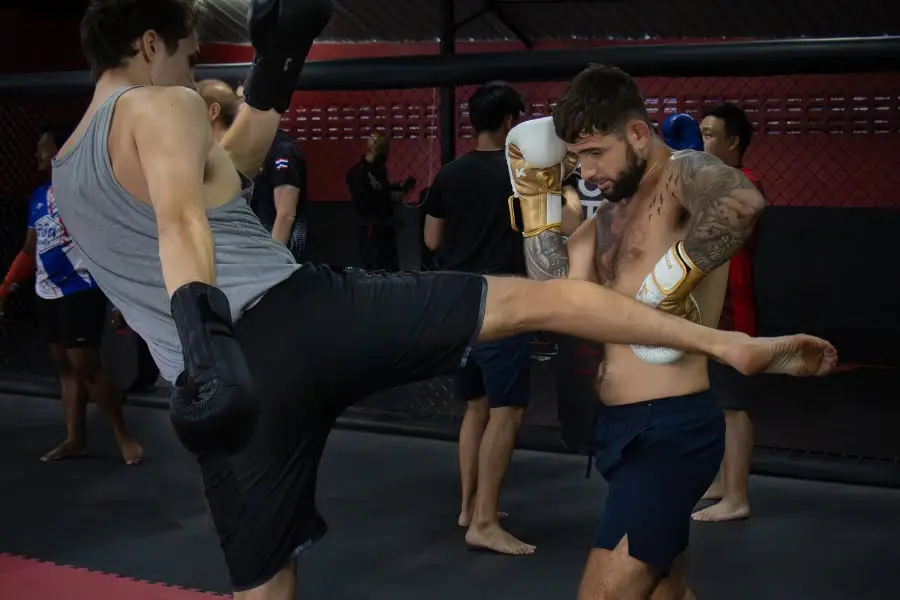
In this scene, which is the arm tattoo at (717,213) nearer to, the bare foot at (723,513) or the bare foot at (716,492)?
the bare foot at (723,513)

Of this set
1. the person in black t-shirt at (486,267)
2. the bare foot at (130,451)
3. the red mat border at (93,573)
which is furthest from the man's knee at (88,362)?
the person in black t-shirt at (486,267)

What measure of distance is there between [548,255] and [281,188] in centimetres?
221

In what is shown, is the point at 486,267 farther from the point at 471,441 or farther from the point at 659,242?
the point at 659,242

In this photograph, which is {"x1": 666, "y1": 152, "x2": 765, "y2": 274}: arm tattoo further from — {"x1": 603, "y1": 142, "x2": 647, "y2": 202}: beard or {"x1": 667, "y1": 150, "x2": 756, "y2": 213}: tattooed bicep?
{"x1": 603, "y1": 142, "x2": 647, "y2": 202}: beard

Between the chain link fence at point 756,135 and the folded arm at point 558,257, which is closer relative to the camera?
the folded arm at point 558,257

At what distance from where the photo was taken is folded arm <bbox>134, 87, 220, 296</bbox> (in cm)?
178

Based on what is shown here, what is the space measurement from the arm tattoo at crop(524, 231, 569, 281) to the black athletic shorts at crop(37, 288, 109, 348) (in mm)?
2995

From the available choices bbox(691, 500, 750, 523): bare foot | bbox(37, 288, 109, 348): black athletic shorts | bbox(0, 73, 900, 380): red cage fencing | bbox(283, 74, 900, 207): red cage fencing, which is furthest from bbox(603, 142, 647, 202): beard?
bbox(283, 74, 900, 207): red cage fencing

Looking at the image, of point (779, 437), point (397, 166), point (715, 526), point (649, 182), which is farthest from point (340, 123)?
point (649, 182)

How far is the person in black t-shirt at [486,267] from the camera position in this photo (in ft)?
12.5

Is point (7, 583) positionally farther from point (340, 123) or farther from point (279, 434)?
point (340, 123)

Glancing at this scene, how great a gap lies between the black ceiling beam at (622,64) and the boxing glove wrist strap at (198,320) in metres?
1.88

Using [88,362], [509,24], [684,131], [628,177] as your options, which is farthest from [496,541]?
[509,24]

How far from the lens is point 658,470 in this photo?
2.28 m
